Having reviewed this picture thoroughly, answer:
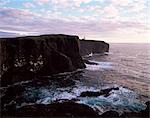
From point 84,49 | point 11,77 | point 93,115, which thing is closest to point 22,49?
point 11,77

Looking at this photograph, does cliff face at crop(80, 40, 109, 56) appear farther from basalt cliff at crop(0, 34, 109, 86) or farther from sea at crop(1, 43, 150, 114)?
sea at crop(1, 43, 150, 114)

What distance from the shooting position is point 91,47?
106 metres

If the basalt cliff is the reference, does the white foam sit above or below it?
below

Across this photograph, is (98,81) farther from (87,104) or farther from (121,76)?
(87,104)

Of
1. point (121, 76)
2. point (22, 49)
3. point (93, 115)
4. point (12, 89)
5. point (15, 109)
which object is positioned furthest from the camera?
point (121, 76)

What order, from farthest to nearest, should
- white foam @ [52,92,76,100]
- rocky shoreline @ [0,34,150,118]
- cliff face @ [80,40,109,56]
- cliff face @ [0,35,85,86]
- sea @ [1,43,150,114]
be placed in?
1. cliff face @ [80,40,109,56]
2. cliff face @ [0,35,85,86]
3. white foam @ [52,92,76,100]
4. sea @ [1,43,150,114]
5. rocky shoreline @ [0,34,150,118]

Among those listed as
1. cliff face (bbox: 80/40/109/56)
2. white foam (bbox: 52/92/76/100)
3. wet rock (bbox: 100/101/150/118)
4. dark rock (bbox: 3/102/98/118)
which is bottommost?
wet rock (bbox: 100/101/150/118)

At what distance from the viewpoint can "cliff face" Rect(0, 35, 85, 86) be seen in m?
44.7

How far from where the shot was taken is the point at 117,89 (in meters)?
40.7

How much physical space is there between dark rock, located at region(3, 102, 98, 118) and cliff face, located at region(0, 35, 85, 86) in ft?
48.5

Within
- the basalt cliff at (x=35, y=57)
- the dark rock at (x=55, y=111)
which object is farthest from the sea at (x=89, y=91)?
the basalt cliff at (x=35, y=57)

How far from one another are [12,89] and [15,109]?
10482 mm

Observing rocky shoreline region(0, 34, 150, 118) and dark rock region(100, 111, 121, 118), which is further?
rocky shoreline region(0, 34, 150, 118)

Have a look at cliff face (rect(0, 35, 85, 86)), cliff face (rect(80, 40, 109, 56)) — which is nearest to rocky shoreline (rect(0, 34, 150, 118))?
cliff face (rect(0, 35, 85, 86))
